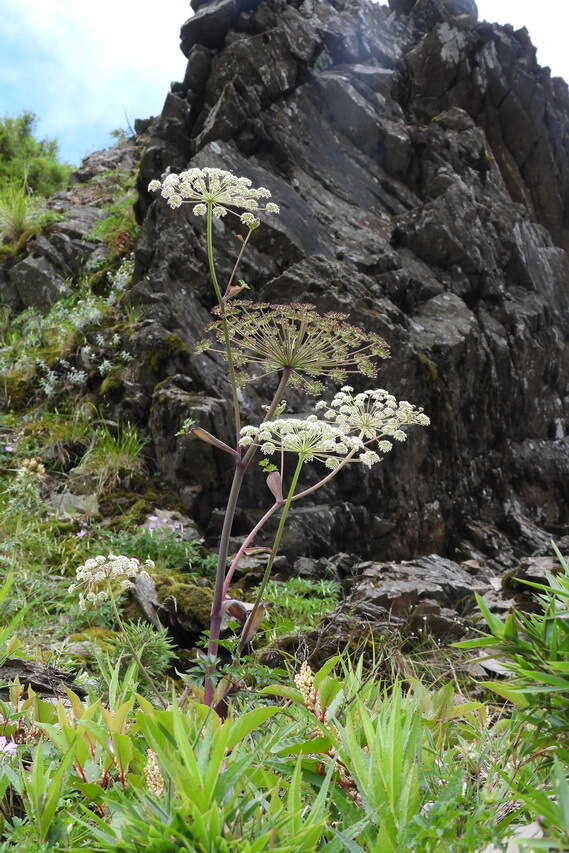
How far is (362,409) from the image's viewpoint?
2928 mm

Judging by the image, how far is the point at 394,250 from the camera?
998 centimetres

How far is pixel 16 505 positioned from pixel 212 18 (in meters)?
9.14

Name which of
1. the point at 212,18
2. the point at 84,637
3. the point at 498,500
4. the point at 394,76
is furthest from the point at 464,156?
the point at 84,637

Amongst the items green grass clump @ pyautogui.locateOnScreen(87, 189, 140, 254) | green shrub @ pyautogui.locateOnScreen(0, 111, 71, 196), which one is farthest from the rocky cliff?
green shrub @ pyautogui.locateOnScreen(0, 111, 71, 196)

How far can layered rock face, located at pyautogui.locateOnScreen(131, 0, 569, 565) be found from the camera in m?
7.56

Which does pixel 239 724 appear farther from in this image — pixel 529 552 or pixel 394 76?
pixel 394 76

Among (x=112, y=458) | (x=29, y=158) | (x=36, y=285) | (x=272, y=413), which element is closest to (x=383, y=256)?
(x=112, y=458)

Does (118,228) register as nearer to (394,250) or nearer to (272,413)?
(394,250)

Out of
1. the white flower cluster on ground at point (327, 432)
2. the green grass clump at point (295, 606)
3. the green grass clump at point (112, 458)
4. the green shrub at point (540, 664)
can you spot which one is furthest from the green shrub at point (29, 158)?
the green shrub at point (540, 664)

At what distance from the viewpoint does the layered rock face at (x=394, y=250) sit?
756 cm

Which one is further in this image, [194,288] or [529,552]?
[529,552]

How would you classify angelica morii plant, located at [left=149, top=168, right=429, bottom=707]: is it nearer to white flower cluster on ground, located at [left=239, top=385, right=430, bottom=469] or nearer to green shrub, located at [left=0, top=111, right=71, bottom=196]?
white flower cluster on ground, located at [left=239, top=385, right=430, bottom=469]

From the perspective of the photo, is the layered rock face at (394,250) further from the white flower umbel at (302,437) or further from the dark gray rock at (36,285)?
the white flower umbel at (302,437)

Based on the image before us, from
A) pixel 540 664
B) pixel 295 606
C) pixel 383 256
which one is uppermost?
pixel 383 256
